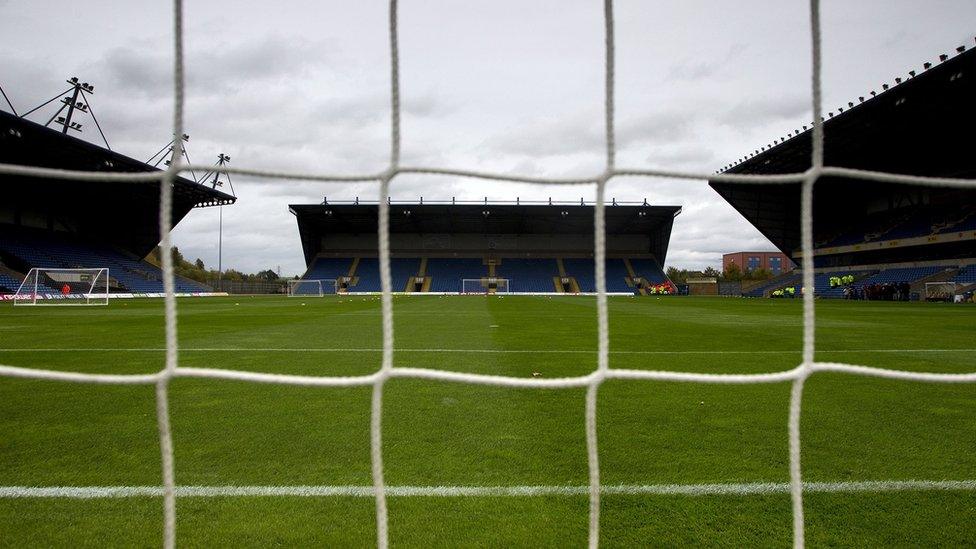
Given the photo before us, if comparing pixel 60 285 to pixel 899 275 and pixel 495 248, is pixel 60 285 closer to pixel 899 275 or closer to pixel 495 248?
pixel 495 248

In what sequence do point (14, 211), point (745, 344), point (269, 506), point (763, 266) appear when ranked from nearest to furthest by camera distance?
point (269, 506)
point (745, 344)
point (14, 211)
point (763, 266)

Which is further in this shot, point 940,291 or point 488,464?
point 940,291

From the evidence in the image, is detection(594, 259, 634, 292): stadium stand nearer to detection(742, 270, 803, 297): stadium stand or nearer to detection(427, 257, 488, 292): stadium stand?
detection(742, 270, 803, 297): stadium stand

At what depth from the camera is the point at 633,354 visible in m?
5.19

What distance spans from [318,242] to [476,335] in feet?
109

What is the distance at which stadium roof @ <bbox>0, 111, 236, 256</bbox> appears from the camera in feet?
60.8

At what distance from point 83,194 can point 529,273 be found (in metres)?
25.5

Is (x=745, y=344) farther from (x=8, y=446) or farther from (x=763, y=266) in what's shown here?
(x=763, y=266)

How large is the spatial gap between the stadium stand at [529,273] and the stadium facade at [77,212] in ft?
60.7

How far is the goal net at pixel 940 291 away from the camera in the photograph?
20419 mm

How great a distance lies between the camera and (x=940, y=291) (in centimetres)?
2097

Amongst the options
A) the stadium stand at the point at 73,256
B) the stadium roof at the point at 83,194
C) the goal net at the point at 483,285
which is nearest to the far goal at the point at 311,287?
the stadium roof at the point at 83,194

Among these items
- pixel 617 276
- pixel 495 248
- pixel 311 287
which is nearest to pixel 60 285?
pixel 311 287

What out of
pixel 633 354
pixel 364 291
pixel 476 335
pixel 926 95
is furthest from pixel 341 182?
pixel 364 291
